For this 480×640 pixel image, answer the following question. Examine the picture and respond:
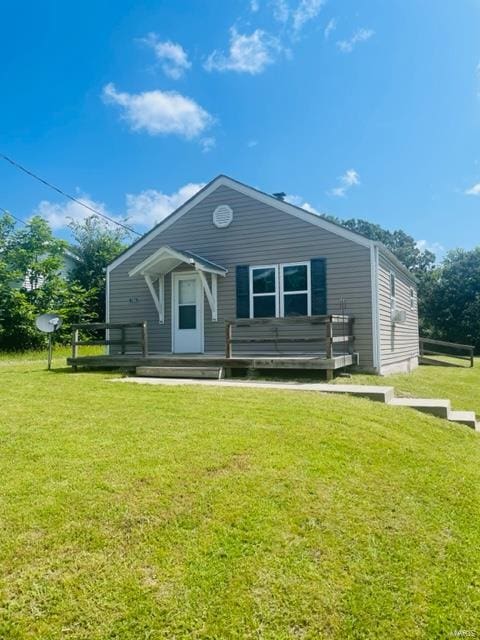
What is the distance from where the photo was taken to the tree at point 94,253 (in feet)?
73.6

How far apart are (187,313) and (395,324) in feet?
19.5

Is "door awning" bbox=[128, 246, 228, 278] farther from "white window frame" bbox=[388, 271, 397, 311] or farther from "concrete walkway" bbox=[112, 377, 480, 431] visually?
"white window frame" bbox=[388, 271, 397, 311]

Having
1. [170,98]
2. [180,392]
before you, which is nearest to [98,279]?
[170,98]

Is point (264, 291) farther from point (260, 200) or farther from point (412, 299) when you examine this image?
point (412, 299)

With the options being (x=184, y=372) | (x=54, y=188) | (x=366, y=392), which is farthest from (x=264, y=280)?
(x=54, y=188)

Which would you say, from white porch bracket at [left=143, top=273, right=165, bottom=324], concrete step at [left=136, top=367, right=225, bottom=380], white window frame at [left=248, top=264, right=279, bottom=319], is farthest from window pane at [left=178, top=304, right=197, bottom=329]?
concrete step at [left=136, top=367, right=225, bottom=380]

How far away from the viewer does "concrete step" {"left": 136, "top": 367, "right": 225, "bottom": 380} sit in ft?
28.1

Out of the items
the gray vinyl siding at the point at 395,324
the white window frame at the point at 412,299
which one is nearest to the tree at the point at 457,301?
the white window frame at the point at 412,299

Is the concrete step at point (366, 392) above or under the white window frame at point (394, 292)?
under

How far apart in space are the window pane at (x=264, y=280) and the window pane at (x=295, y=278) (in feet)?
1.13

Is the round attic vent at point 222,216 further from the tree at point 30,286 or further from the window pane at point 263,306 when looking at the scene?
the tree at point 30,286

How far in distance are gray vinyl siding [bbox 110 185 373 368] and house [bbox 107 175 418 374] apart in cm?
3

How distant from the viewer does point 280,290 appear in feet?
34.6

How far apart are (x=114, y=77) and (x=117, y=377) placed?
12432 mm
